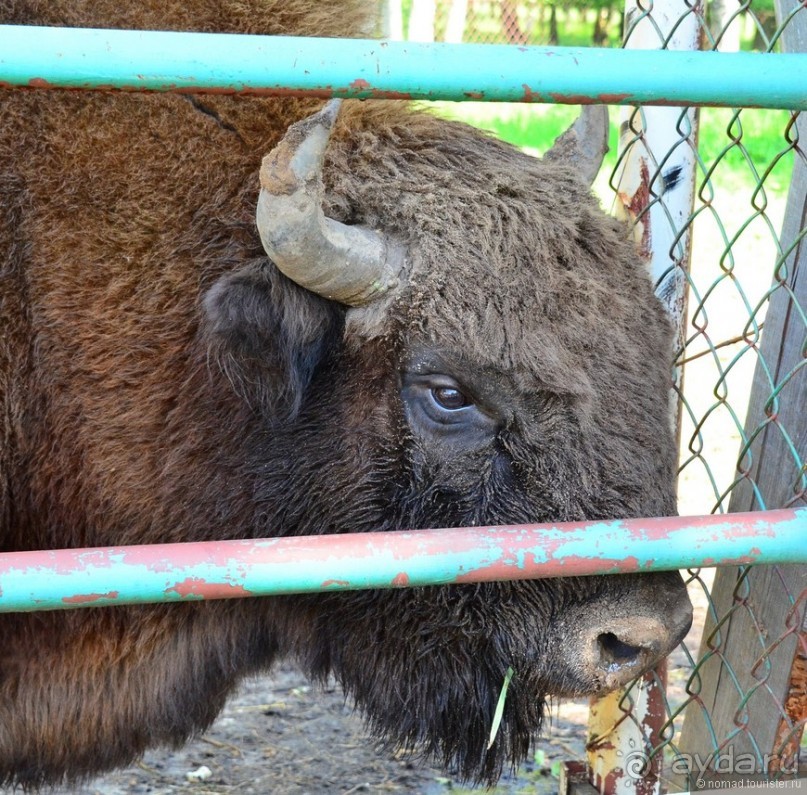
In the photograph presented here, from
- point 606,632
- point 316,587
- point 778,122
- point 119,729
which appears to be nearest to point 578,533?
point 316,587

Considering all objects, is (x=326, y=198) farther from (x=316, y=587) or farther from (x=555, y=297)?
(x=316, y=587)

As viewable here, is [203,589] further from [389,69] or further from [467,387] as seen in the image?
[467,387]

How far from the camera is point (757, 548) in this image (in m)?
2.02

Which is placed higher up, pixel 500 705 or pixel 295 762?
pixel 500 705

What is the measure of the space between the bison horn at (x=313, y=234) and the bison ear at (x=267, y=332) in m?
0.08

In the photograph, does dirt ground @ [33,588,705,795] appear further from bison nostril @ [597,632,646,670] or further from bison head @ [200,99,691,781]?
bison nostril @ [597,632,646,670]

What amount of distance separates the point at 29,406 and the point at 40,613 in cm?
70

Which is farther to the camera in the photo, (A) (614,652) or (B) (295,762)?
(B) (295,762)

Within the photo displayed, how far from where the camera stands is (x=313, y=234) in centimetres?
248

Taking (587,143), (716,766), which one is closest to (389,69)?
(587,143)

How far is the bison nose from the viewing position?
2.69 meters

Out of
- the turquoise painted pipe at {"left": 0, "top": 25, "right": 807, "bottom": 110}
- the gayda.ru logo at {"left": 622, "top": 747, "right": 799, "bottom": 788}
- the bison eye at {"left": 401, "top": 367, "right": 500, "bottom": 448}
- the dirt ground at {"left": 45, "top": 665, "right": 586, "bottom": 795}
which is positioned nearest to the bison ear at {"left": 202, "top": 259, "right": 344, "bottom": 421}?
the bison eye at {"left": 401, "top": 367, "right": 500, "bottom": 448}

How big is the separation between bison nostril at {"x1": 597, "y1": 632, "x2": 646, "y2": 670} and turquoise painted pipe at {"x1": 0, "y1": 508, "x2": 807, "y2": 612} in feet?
2.64

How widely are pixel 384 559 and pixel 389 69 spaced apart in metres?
0.92
